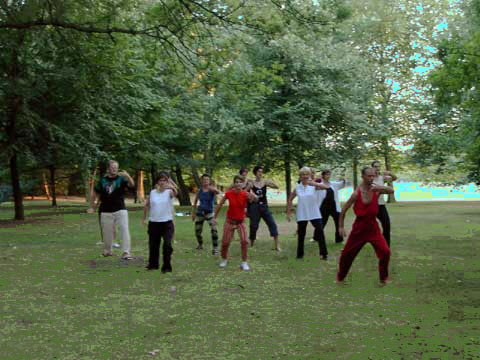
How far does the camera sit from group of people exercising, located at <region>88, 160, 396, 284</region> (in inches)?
331

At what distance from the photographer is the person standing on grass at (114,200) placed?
11203 mm

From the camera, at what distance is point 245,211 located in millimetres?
10422

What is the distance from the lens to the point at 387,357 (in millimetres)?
4871

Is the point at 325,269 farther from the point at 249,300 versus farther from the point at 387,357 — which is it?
the point at 387,357

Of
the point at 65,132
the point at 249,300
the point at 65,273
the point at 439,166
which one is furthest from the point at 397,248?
the point at 439,166

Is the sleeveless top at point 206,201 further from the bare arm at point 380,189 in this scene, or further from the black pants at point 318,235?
the bare arm at point 380,189

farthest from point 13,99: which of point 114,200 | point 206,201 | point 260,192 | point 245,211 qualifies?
point 245,211

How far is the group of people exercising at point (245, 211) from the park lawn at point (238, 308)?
1.41 feet

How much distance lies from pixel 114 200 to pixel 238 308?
5.32m

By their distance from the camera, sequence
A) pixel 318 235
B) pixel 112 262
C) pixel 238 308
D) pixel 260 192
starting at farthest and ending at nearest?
pixel 260 192 → pixel 318 235 → pixel 112 262 → pixel 238 308

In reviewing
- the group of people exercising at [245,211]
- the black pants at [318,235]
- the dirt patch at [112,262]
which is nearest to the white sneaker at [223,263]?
the group of people exercising at [245,211]

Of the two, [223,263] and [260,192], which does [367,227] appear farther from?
[260,192]

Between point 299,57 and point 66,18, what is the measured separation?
57.4 ft

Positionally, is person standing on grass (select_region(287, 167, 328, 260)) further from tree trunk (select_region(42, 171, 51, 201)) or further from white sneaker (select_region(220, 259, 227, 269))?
tree trunk (select_region(42, 171, 51, 201))
